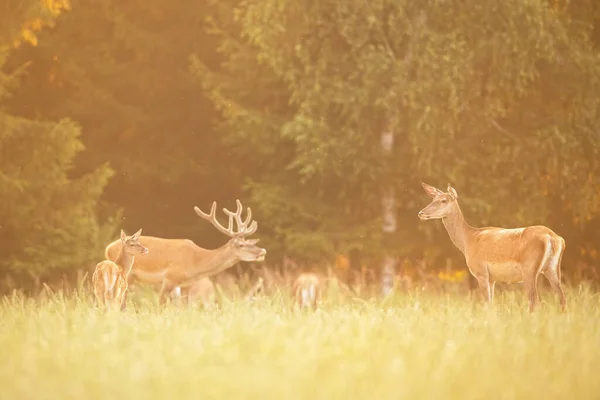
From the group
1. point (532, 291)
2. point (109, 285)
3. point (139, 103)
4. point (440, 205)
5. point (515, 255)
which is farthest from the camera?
point (139, 103)

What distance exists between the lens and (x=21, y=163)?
16.6 metres

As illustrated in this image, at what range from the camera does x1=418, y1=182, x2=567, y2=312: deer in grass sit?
11586 mm

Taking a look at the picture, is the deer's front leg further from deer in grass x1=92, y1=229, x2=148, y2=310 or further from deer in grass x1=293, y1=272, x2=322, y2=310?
deer in grass x1=92, y1=229, x2=148, y2=310

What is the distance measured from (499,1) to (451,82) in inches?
49.0

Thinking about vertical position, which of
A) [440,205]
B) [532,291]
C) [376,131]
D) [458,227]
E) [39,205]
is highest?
[376,131]

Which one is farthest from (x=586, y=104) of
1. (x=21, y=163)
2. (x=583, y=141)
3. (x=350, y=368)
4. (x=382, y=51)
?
(x=350, y=368)

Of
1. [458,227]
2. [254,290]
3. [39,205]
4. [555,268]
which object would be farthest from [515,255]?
[39,205]

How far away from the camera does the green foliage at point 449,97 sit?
52.2 ft

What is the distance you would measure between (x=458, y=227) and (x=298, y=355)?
5.61 meters

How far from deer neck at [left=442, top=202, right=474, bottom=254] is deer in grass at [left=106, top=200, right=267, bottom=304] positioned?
2496 mm

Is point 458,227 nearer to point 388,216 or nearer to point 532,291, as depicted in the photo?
point 532,291

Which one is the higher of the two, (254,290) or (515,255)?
(515,255)

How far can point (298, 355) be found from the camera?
25.2ft

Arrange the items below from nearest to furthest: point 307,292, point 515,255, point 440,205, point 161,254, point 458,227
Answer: point 515,255 → point 307,292 → point 458,227 → point 440,205 → point 161,254
